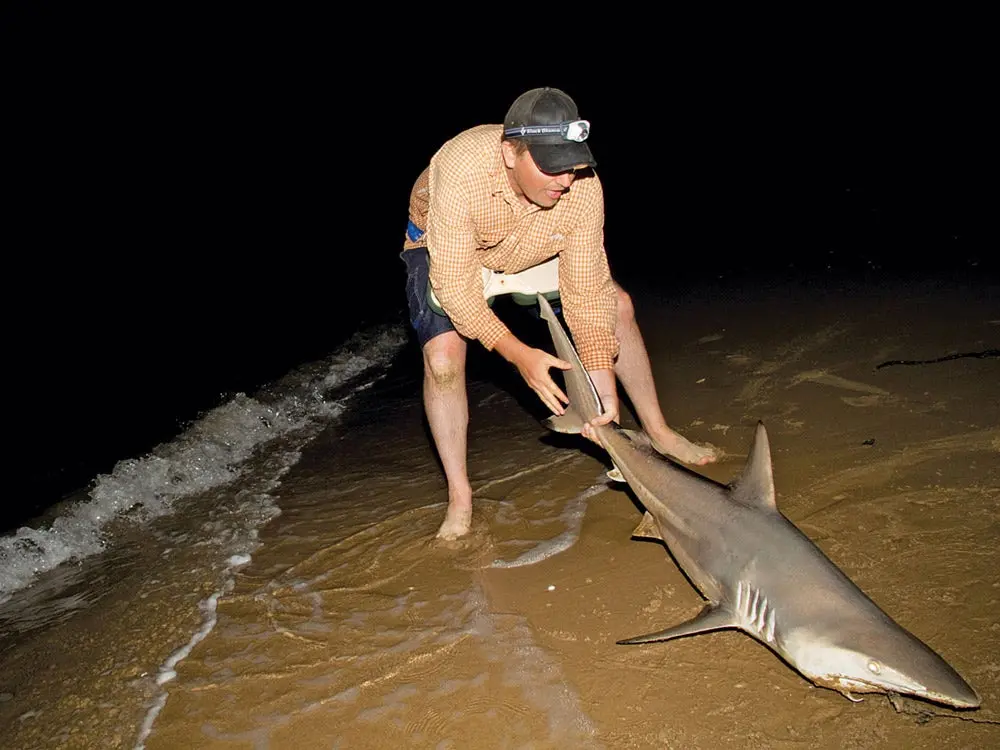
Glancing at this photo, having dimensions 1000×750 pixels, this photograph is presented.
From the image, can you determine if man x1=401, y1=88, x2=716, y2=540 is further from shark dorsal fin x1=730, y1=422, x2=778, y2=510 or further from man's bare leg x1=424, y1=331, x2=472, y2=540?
shark dorsal fin x1=730, y1=422, x2=778, y2=510

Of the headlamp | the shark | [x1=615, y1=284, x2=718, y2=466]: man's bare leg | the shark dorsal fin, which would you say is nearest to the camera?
the shark

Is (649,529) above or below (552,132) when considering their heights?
below

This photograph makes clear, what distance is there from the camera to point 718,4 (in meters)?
63.3

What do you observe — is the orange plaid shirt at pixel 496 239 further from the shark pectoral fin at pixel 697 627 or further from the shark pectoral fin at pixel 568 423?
the shark pectoral fin at pixel 697 627

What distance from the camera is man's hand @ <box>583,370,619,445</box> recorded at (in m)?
3.19

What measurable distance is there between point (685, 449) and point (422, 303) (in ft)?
5.75

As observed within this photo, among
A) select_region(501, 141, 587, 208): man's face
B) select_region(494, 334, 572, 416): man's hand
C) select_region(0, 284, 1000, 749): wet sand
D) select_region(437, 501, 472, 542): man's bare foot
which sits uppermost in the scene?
select_region(501, 141, 587, 208): man's face

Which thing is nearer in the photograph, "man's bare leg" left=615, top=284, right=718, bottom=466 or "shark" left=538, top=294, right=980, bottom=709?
"shark" left=538, top=294, right=980, bottom=709

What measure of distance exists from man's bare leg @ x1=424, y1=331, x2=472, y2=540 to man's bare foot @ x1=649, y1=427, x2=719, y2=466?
1.11 metres

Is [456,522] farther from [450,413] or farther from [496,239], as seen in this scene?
[496,239]

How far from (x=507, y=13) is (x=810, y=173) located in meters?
79.6

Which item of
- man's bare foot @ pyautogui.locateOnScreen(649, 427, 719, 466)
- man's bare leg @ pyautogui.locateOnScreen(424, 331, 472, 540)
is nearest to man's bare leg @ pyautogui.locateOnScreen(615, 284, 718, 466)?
man's bare foot @ pyautogui.locateOnScreen(649, 427, 719, 466)

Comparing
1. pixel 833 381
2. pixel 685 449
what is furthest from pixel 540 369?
pixel 833 381

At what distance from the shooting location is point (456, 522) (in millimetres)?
3752
